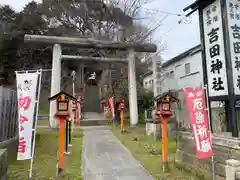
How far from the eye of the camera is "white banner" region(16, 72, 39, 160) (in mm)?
5188

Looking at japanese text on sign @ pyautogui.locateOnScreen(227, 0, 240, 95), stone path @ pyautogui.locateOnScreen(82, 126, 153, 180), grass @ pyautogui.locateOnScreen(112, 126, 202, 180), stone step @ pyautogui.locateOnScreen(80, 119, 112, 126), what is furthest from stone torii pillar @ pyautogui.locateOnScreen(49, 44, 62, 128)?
japanese text on sign @ pyautogui.locateOnScreen(227, 0, 240, 95)

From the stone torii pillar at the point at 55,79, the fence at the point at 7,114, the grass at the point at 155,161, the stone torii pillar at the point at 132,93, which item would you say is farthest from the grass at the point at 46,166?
the stone torii pillar at the point at 132,93

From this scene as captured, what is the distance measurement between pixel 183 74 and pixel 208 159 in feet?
45.9

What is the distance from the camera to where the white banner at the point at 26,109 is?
5188mm

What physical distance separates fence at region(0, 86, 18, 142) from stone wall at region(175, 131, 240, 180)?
5.55m

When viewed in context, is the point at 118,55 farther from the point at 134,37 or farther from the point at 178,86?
the point at 178,86

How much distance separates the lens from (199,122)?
5.18m

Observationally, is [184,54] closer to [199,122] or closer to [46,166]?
[199,122]

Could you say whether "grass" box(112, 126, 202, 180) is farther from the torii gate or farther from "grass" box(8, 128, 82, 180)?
the torii gate

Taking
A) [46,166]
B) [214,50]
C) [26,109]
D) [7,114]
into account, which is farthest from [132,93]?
[26,109]

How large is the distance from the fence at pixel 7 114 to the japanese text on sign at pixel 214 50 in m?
6.25

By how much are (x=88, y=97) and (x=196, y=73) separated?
1955 cm

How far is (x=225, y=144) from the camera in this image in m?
4.91

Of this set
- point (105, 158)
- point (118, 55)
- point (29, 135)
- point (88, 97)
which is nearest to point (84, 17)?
point (118, 55)
